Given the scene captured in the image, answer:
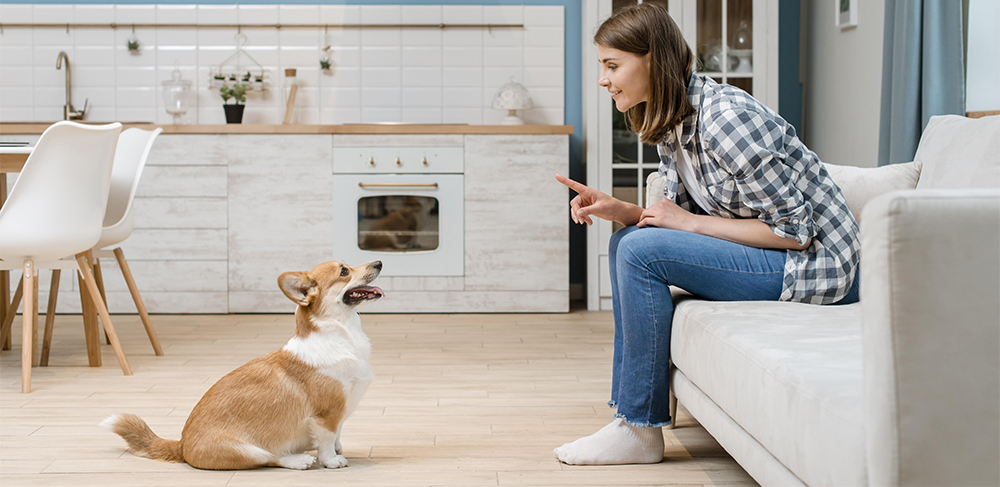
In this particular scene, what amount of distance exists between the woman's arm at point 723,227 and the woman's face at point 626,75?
242 millimetres

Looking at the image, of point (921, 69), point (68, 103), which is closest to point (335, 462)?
point (921, 69)

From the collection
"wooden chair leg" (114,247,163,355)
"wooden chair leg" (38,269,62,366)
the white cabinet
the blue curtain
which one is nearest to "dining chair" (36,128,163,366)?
"wooden chair leg" (114,247,163,355)

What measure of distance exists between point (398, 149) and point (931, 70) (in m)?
2.23

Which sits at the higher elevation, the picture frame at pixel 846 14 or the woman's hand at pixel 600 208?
the picture frame at pixel 846 14

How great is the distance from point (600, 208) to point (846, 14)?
2608 millimetres

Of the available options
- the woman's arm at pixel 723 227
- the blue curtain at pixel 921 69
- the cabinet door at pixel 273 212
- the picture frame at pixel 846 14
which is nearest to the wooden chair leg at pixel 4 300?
the cabinet door at pixel 273 212

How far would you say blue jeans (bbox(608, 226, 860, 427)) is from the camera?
149 cm

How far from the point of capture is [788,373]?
40.9 inches

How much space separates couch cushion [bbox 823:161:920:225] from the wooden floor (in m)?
0.69

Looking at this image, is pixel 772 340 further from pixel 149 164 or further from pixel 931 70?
pixel 149 164

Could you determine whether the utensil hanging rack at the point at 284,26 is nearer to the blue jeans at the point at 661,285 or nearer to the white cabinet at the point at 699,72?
the white cabinet at the point at 699,72

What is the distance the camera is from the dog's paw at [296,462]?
155 centimetres

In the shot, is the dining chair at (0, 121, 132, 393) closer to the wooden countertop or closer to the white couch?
→ the wooden countertop

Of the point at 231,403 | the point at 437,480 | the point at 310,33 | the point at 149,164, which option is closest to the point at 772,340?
the point at 437,480
